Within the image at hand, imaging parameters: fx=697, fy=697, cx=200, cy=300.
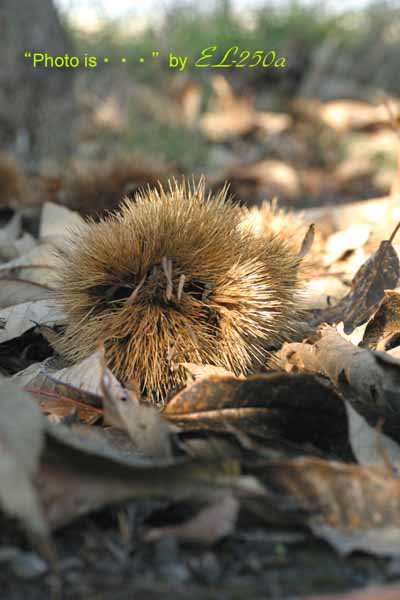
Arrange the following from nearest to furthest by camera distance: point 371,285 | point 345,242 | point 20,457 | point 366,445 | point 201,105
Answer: point 20,457, point 366,445, point 371,285, point 345,242, point 201,105

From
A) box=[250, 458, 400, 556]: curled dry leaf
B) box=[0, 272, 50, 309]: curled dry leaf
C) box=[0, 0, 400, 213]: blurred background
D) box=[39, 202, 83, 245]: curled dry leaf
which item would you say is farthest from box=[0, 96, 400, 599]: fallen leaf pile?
box=[0, 0, 400, 213]: blurred background

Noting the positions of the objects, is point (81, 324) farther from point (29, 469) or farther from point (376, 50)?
point (376, 50)

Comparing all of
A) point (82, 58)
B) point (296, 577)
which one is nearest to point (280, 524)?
point (296, 577)

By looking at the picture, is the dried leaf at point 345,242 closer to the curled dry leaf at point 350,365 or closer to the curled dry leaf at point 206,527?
the curled dry leaf at point 350,365

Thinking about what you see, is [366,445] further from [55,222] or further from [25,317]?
[55,222]

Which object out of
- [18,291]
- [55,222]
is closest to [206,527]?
[18,291]

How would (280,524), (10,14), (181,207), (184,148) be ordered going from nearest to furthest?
1. (280,524)
2. (181,207)
3. (10,14)
4. (184,148)
